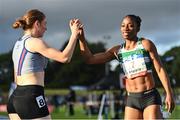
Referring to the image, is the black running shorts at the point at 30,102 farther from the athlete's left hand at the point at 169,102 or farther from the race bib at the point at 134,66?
the athlete's left hand at the point at 169,102

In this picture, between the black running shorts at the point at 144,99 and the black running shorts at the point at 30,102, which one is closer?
the black running shorts at the point at 30,102

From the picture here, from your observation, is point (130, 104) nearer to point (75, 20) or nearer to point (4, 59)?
point (75, 20)

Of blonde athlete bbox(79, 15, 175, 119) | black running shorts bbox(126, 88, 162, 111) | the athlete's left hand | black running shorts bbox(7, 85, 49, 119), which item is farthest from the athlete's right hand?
the athlete's left hand

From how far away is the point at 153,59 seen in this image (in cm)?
589

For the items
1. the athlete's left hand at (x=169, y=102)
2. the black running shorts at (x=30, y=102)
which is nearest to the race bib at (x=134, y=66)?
the athlete's left hand at (x=169, y=102)

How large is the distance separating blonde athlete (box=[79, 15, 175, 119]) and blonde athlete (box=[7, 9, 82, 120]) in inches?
42.0

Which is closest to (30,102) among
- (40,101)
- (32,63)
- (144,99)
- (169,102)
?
(40,101)

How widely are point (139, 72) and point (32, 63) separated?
1.51 m

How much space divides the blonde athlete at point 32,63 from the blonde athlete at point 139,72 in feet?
3.50

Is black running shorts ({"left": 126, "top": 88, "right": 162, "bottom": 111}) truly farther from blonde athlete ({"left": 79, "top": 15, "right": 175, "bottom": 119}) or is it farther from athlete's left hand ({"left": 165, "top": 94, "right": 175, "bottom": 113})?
athlete's left hand ({"left": 165, "top": 94, "right": 175, "bottom": 113})

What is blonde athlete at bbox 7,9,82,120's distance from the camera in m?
4.90

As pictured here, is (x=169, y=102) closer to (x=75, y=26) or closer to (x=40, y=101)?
(x=75, y=26)

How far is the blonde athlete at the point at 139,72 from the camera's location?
5.84 meters

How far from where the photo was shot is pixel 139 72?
19.5ft
